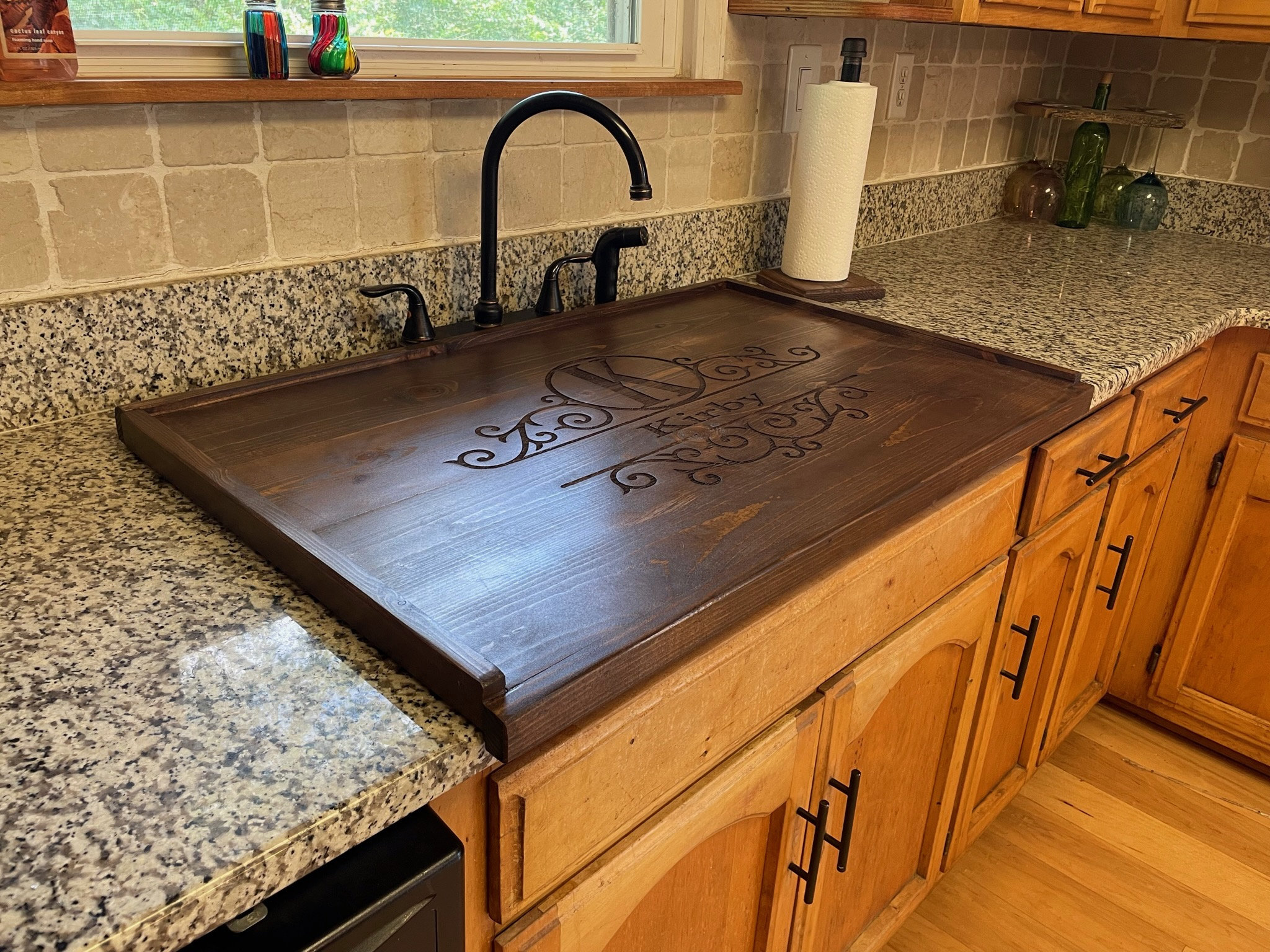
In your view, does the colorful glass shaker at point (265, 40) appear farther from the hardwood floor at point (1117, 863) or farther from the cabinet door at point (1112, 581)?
the hardwood floor at point (1117, 863)

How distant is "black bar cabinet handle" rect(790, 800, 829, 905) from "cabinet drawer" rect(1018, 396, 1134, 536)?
48 cm

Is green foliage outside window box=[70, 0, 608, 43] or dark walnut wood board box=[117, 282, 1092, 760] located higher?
green foliage outside window box=[70, 0, 608, 43]

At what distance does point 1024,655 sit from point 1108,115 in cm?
137

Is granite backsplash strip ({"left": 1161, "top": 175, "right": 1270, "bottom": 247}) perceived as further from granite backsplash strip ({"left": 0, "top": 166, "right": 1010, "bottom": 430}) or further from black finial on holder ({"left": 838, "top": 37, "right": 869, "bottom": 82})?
granite backsplash strip ({"left": 0, "top": 166, "right": 1010, "bottom": 430})

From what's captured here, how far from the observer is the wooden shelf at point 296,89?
0.89m

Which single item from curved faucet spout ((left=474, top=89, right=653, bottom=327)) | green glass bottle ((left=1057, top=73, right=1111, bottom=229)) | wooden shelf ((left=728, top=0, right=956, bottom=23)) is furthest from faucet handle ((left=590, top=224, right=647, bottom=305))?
Result: green glass bottle ((left=1057, top=73, right=1111, bottom=229))

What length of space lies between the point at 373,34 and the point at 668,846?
3.25 feet

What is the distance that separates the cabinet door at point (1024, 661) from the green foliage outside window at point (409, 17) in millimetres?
968

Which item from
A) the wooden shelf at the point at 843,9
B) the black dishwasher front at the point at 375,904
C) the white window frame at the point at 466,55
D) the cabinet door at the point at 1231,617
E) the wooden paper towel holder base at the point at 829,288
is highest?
the wooden shelf at the point at 843,9

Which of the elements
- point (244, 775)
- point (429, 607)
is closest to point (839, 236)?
point (429, 607)

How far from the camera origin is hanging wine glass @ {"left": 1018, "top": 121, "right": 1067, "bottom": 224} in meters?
2.29

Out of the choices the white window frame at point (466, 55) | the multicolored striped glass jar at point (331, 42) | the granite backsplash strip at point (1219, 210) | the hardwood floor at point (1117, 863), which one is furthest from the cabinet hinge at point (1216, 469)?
the multicolored striped glass jar at point (331, 42)

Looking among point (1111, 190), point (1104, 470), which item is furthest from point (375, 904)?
point (1111, 190)

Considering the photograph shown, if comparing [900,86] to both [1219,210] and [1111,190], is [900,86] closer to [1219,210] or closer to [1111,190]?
[1111,190]
